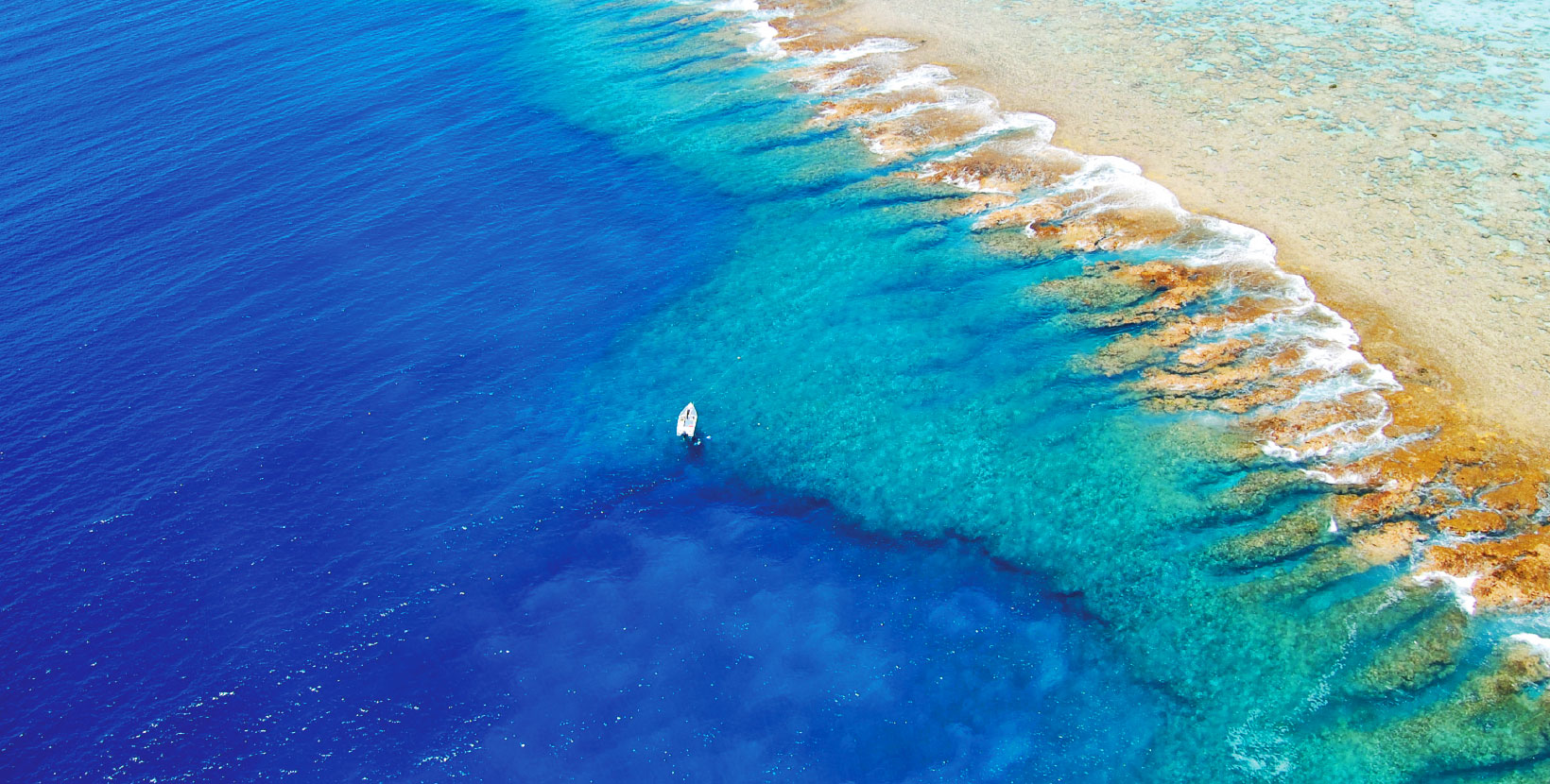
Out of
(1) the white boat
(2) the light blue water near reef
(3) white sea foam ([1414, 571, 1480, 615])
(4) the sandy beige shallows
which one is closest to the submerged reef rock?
(3) white sea foam ([1414, 571, 1480, 615])

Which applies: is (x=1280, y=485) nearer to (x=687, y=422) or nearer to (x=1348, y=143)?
(x=687, y=422)

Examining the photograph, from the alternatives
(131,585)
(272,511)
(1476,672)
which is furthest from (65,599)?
(1476,672)

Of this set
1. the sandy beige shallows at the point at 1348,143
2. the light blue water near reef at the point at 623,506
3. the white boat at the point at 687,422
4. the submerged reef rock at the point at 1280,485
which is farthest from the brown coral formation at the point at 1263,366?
the white boat at the point at 687,422

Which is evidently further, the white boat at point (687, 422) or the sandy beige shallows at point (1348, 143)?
the white boat at point (687, 422)

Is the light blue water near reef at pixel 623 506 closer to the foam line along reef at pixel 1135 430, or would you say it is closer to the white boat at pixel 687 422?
the foam line along reef at pixel 1135 430

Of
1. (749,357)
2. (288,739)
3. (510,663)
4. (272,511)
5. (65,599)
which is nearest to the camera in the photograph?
(288,739)

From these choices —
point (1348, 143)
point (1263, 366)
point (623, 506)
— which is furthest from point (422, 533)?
point (1348, 143)

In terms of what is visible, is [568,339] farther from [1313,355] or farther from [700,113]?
[1313,355]
